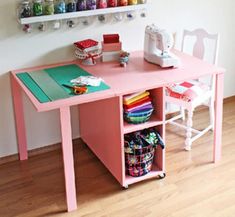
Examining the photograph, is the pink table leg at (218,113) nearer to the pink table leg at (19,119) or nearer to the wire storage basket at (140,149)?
the wire storage basket at (140,149)

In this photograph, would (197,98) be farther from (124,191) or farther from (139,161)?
(124,191)

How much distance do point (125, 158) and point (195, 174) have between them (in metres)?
0.53

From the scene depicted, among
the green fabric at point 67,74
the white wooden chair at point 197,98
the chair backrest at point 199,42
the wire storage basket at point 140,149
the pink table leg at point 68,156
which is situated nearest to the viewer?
the pink table leg at point 68,156

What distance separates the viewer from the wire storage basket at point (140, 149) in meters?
2.78

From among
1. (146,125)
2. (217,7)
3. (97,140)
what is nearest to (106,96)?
(146,125)

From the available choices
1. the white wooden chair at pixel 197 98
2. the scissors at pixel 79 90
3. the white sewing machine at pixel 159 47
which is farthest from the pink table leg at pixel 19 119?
the white wooden chair at pixel 197 98

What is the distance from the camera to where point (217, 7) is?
12.0ft

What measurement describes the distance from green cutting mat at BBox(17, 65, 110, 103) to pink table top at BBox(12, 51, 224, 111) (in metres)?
0.04

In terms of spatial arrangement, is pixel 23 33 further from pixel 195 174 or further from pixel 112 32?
pixel 195 174

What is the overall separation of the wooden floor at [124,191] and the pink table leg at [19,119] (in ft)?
0.29

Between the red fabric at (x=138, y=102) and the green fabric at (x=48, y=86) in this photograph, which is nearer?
the green fabric at (x=48, y=86)

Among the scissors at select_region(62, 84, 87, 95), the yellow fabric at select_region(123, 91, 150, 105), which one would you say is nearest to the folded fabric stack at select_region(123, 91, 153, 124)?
the yellow fabric at select_region(123, 91, 150, 105)

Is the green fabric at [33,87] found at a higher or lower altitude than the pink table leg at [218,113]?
higher

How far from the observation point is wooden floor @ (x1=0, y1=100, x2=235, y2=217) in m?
2.69
